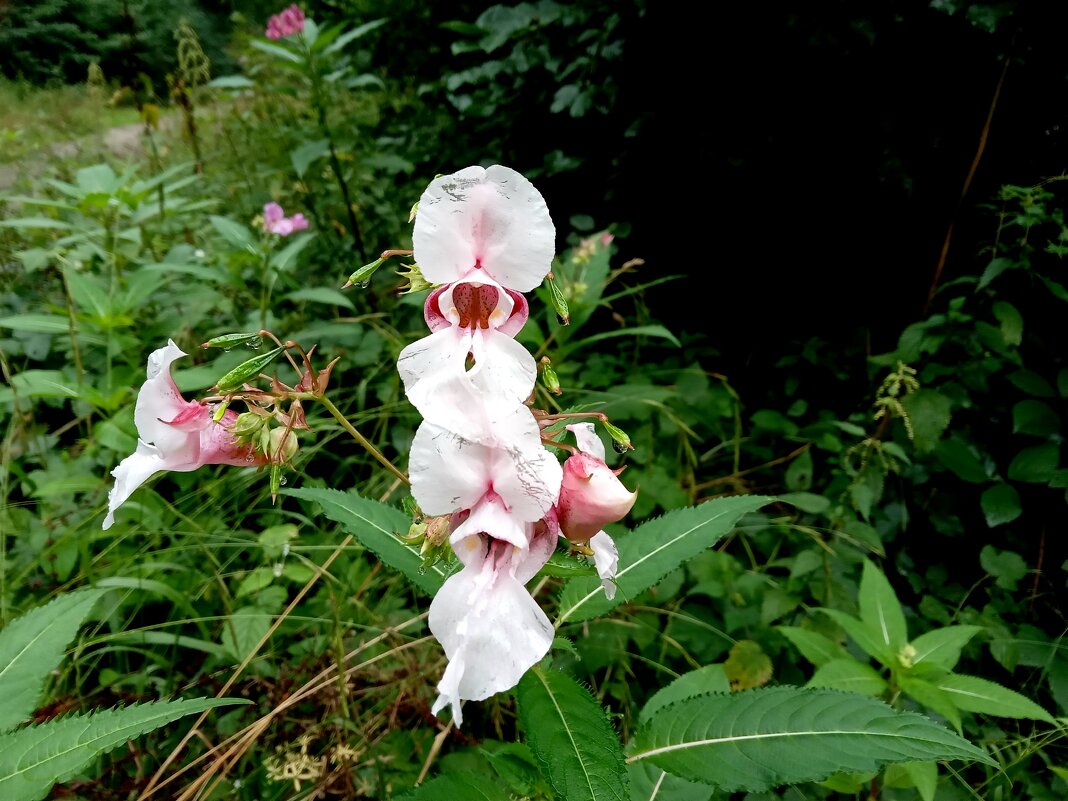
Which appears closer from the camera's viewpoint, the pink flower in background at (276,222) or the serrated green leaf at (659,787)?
the serrated green leaf at (659,787)

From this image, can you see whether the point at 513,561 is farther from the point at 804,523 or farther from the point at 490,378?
the point at 804,523

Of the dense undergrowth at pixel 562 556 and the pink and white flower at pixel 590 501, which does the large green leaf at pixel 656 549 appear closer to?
the dense undergrowth at pixel 562 556

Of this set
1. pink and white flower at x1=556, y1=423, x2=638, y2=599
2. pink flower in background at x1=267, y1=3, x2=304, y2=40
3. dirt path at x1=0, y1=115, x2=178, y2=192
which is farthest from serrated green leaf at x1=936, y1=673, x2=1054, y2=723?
dirt path at x1=0, y1=115, x2=178, y2=192

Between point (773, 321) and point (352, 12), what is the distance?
260 centimetres

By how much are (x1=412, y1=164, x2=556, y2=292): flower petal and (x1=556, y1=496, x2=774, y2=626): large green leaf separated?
21.2 inches

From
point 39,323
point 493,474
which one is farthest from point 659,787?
point 39,323

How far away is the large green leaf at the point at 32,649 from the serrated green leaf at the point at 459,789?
572 mm

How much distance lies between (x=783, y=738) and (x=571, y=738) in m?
0.32

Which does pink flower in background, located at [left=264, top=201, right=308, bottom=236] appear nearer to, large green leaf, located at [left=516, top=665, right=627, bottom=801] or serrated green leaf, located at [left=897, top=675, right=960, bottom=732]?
large green leaf, located at [left=516, top=665, right=627, bottom=801]

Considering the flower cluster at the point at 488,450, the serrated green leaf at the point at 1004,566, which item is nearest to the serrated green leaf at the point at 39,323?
the flower cluster at the point at 488,450

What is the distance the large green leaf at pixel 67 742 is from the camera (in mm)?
740

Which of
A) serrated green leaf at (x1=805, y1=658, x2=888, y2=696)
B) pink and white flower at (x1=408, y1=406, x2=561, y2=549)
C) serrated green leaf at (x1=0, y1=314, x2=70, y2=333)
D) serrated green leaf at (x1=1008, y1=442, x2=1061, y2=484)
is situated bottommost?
serrated green leaf at (x1=805, y1=658, x2=888, y2=696)

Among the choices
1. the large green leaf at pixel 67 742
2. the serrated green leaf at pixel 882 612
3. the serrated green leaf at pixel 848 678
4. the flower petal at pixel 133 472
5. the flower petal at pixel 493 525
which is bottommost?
the serrated green leaf at pixel 848 678

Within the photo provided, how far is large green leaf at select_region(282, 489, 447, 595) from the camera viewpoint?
3.19 feet
